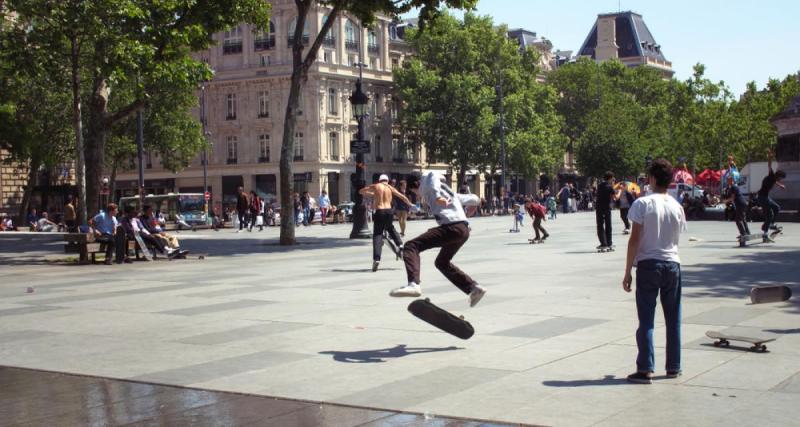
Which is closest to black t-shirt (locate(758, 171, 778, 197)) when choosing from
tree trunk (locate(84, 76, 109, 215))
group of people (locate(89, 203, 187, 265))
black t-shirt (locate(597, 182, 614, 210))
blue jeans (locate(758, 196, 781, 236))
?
blue jeans (locate(758, 196, 781, 236))

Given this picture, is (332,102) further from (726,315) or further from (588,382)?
(588,382)

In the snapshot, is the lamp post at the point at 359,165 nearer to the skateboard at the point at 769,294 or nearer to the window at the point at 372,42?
the skateboard at the point at 769,294

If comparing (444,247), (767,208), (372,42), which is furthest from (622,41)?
(444,247)

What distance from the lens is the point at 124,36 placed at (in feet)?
74.1

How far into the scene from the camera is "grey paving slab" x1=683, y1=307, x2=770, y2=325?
1008 cm

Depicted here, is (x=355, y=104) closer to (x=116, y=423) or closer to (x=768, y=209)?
(x=768, y=209)

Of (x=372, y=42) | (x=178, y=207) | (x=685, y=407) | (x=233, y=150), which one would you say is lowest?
(x=685, y=407)

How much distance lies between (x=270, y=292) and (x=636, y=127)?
3363 inches

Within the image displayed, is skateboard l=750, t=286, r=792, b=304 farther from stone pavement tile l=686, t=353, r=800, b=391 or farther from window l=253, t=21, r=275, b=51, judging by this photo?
window l=253, t=21, r=275, b=51

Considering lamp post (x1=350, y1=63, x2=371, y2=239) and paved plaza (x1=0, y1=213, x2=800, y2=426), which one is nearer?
paved plaza (x1=0, y1=213, x2=800, y2=426)

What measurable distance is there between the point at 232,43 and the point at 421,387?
2776 inches

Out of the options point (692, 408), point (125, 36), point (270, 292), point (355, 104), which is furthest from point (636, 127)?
point (692, 408)

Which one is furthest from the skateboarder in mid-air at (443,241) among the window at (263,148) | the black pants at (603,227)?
the window at (263,148)

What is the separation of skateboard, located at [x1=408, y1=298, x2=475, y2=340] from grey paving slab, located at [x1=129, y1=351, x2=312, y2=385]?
101cm
